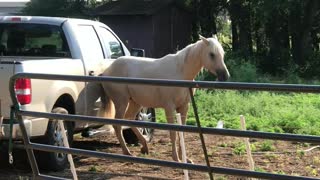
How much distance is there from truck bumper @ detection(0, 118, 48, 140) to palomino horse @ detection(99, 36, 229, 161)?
157cm

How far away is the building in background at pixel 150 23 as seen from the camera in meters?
31.1

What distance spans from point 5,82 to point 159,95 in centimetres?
230

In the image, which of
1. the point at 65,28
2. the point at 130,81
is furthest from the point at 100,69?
the point at 130,81

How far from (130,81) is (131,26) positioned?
27.9m

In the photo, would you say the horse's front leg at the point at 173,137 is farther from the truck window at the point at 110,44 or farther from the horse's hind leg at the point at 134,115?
the truck window at the point at 110,44

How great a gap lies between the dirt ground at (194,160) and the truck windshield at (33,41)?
5.52 feet

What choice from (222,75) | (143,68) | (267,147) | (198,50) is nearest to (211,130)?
(222,75)

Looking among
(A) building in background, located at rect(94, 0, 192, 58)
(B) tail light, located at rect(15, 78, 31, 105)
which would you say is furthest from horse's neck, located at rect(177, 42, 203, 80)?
(A) building in background, located at rect(94, 0, 192, 58)

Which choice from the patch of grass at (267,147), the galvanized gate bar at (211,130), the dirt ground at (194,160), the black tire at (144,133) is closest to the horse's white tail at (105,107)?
the dirt ground at (194,160)

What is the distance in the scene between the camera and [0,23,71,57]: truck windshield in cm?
869

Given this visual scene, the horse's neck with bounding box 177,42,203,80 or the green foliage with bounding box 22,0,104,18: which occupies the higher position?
the green foliage with bounding box 22,0,104,18

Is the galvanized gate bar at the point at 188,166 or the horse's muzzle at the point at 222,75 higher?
the horse's muzzle at the point at 222,75

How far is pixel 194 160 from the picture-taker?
8.78m

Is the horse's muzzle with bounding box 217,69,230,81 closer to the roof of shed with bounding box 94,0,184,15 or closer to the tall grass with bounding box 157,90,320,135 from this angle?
the tall grass with bounding box 157,90,320,135
